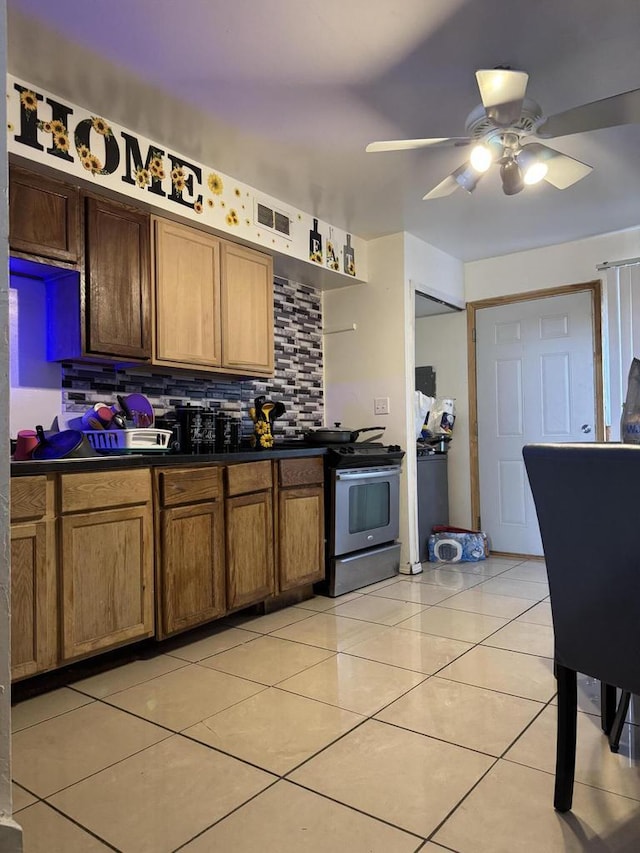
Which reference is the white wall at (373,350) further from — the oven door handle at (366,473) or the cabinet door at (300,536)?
the cabinet door at (300,536)

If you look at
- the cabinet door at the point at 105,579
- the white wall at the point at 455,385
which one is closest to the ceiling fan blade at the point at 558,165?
the cabinet door at the point at 105,579

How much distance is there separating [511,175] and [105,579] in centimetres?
232

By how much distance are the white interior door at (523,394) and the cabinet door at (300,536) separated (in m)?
1.84

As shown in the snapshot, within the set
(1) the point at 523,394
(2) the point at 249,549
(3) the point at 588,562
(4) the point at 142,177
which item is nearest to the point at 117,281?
(4) the point at 142,177

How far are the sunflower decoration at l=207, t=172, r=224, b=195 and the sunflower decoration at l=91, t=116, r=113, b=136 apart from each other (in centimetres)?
59

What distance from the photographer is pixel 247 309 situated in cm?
338

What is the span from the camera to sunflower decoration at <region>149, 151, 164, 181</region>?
2779 mm

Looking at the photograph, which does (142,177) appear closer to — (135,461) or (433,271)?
(135,461)

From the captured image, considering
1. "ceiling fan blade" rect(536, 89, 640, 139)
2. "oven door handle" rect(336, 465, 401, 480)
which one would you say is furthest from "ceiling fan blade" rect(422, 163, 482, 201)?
"oven door handle" rect(336, 465, 401, 480)

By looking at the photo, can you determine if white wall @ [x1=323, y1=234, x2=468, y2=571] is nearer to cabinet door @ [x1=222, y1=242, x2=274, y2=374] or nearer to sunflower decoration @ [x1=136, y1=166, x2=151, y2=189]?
cabinet door @ [x1=222, y1=242, x2=274, y2=374]

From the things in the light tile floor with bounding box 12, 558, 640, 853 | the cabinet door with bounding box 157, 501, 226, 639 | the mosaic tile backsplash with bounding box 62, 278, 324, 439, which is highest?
the mosaic tile backsplash with bounding box 62, 278, 324, 439

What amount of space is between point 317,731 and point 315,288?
10.5ft

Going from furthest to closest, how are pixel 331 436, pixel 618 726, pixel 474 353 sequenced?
pixel 474 353, pixel 331 436, pixel 618 726

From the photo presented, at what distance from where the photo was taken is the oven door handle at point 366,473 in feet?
11.6
